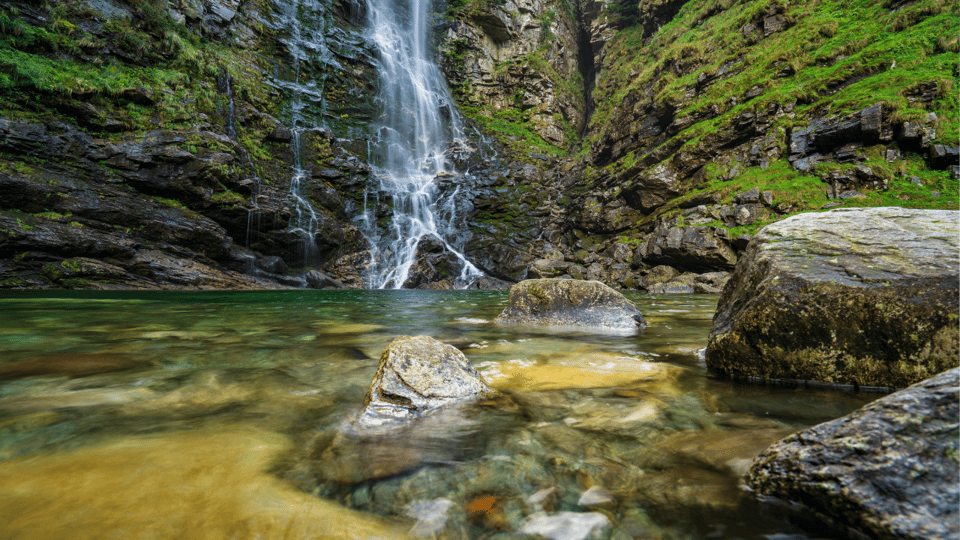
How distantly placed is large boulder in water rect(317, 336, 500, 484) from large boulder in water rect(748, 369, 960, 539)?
55.4 inches

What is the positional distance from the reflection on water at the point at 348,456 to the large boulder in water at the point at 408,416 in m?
0.03

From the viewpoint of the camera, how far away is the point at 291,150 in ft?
79.3

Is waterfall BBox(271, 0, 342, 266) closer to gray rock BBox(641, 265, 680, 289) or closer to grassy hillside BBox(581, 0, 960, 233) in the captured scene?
gray rock BBox(641, 265, 680, 289)

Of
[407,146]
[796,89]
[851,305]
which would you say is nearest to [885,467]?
[851,305]

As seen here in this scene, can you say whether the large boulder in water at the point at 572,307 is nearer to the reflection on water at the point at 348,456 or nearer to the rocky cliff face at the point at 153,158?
the reflection on water at the point at 348,456

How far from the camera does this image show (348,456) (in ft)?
5.95

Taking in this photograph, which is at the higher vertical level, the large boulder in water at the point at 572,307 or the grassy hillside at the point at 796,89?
the grassy hillside at the point at 796,89

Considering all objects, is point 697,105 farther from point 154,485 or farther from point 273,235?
point 154,485

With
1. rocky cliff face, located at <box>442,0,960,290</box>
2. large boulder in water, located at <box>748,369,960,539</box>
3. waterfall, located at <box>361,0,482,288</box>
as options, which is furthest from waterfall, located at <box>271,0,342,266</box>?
large boulder in water, located at <box>748,369,960,539</box>

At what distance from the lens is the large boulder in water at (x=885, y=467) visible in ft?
3.48

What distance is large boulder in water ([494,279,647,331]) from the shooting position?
579 centimetres

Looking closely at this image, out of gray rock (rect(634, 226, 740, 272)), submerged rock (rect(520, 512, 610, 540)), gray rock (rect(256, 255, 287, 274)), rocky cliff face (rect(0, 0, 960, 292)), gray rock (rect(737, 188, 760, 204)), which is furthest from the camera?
gray rock (rect(256, 255, 287, 274))

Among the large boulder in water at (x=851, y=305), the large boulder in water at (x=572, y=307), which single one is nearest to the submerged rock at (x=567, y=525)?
the large boulder in water at (x=851, y=305)

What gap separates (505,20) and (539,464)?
51439mm
